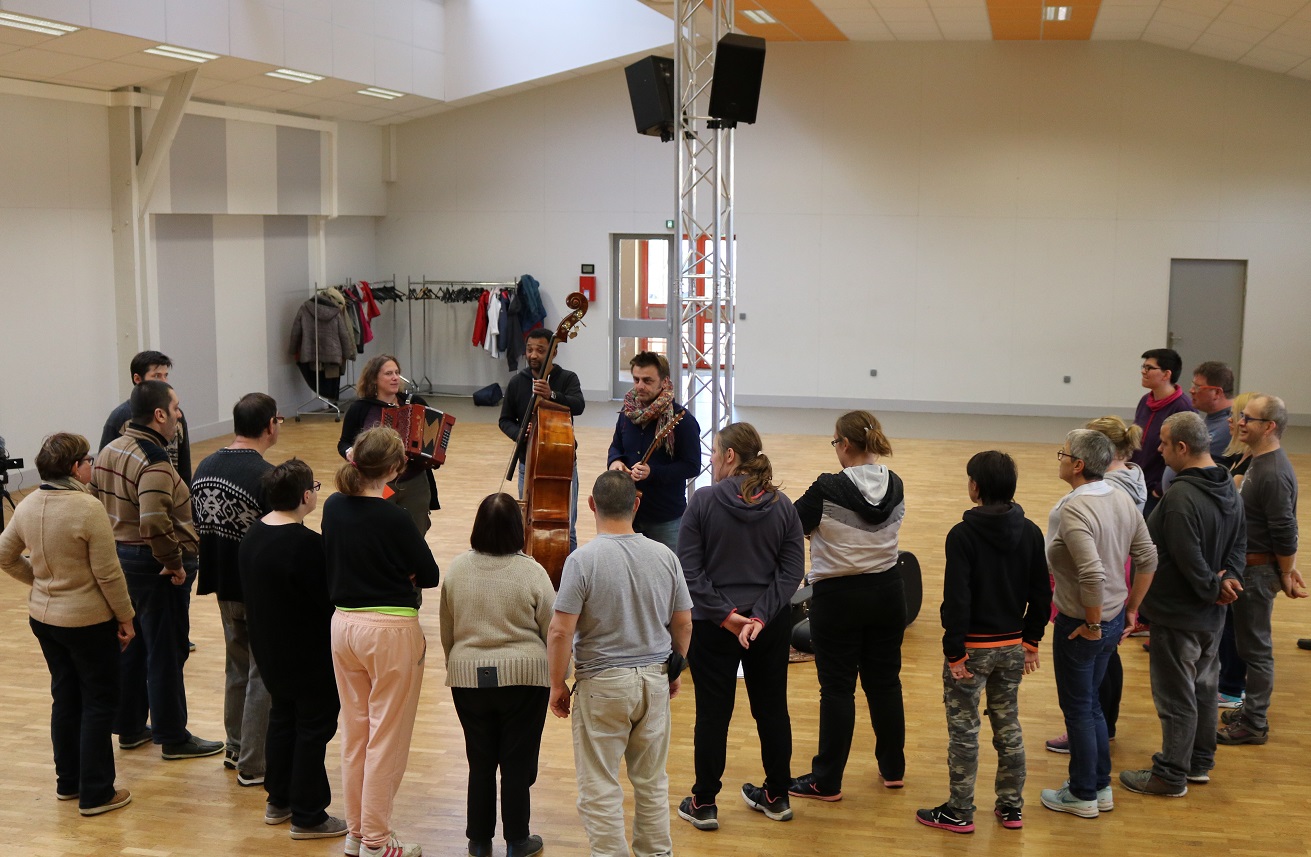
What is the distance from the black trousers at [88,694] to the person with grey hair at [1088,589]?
337 centimetres

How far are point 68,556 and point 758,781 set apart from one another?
2645 mm

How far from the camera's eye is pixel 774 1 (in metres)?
11.2

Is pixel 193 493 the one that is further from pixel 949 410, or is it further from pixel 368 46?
pixel 949 410

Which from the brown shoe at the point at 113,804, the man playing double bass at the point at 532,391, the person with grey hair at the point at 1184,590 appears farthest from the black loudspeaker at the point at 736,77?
the brown shoe at the point at 113,804

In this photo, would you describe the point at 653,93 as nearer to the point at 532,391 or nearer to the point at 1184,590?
the point at 532,391

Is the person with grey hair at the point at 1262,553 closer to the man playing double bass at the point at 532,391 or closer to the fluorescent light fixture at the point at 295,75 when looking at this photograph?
the man playing double bass at the point at 532,391

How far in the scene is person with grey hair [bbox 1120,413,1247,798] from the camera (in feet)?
14.7

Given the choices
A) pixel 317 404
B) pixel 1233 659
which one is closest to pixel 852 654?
pixel 1233 659

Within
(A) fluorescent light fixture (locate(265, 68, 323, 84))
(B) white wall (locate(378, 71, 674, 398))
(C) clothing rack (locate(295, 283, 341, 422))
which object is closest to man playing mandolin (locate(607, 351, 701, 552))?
(A) fluorescent light fixture (locate(265, 68, 323, 84))

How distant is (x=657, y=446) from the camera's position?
Answer: 5.46 metres

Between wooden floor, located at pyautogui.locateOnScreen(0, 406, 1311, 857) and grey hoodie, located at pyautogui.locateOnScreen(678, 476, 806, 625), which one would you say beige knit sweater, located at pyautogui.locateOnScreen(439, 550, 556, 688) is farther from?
wooden floor, located at pyautogui.locateOnScreen(0, 406, 1311, 857)

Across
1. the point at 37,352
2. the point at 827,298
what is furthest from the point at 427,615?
the point at 827,298

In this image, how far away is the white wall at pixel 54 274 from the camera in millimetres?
9758

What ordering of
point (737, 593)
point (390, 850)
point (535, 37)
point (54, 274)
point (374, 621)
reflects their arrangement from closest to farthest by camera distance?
1. point (374, 621)
2. point (390, 850)
3. point (737, 593)
4. point (54, 274)
5. point (535, 37)
